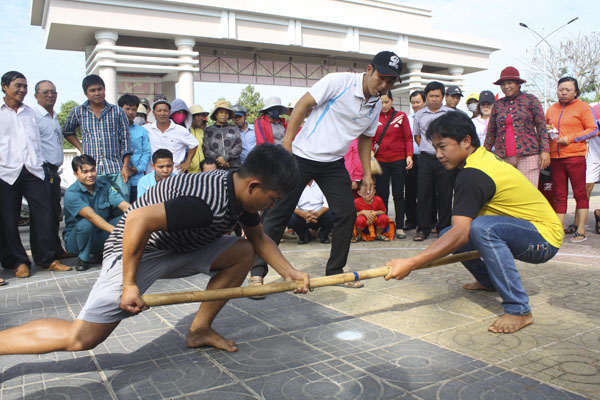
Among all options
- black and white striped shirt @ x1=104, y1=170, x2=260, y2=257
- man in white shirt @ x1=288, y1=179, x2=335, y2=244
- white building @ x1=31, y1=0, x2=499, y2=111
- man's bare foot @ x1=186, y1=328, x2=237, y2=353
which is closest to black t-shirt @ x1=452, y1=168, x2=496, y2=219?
black and white striped shirt @ x1=104, y1=170, x2=260, y2=257

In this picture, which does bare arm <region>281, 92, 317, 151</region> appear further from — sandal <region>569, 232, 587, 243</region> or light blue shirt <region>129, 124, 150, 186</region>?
sandal <region>569, 232, 587, 243</region>

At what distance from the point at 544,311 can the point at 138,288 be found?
2.72m

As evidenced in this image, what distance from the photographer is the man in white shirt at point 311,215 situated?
7001 millimetres

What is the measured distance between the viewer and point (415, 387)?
2.39 metres

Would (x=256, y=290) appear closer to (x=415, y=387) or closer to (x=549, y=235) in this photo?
(x=415, y=387)

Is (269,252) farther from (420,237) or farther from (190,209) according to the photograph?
(420,237)

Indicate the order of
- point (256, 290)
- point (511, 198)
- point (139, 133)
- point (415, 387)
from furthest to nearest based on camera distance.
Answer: point (139, 133) < point (511, 198) < point (256, 290) < point (415, 387)

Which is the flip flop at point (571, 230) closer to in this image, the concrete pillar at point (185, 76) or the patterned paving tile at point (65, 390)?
the patterned paving tile at point (65, 390)

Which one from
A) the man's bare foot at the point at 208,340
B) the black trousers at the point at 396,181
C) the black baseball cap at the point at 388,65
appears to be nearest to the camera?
the man's bare foot at the point at 208,340

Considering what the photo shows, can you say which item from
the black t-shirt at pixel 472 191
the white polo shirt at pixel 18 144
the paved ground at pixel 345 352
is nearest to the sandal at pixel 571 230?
the paved ground at pixel 345 352

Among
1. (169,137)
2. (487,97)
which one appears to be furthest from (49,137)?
(487,97)

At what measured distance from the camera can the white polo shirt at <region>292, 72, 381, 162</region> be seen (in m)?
4.22

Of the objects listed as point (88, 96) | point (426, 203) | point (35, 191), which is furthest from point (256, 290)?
point (426, 203)

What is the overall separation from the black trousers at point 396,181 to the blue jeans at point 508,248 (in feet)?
13.3
